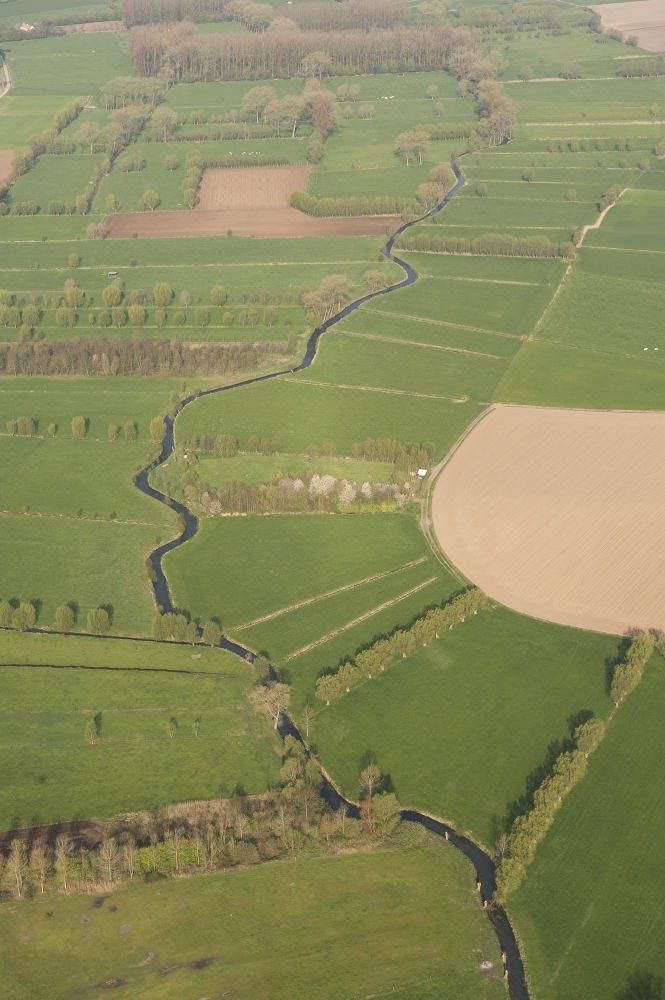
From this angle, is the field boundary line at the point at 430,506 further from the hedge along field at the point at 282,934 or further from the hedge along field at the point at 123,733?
the hedge along field at the point at 282,934

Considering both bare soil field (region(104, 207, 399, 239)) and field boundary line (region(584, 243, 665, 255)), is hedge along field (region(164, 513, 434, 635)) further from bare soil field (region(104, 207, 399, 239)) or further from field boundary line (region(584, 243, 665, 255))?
bare soil field (region(104, 207, 399, 239))

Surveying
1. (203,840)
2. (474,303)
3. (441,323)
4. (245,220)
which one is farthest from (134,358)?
(203,840)

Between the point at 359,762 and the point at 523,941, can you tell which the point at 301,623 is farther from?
the point at 523,941

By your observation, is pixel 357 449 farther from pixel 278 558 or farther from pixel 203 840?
pixel 203 840

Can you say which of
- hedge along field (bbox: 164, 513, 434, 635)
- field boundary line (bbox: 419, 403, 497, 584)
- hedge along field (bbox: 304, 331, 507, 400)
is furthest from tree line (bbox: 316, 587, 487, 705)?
hedge along field (bbox: 304, 331, 507, 400)

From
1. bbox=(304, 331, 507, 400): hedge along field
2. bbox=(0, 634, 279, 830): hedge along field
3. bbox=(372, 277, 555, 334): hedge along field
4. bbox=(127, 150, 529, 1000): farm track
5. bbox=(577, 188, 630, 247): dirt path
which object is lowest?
bbox=(0, 634, 279, 830): hedge along field

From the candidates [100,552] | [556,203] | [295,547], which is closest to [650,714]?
[295,547]

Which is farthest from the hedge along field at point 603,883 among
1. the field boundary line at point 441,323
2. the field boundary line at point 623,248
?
the field boundary line at point 623,248
